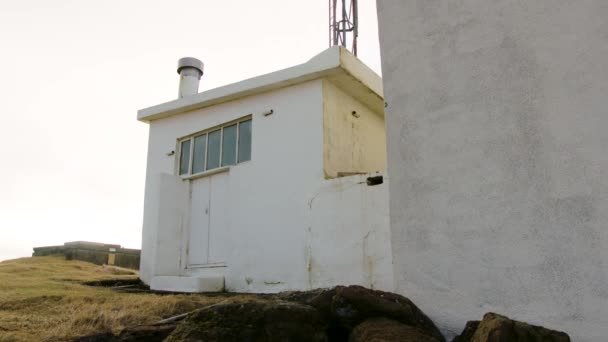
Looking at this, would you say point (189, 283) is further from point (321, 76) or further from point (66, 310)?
point (321, 76)

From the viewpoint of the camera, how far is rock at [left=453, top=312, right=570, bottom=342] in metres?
2.85

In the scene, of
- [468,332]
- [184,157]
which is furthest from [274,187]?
[468,332]

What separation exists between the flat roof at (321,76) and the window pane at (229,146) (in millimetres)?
574

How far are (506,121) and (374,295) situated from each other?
1632mm

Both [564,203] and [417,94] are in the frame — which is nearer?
[564,203]

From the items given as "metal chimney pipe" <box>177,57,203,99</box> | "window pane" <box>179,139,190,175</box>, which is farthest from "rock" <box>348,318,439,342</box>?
"metal chimney pipe" <box>177,57,203,99</box>

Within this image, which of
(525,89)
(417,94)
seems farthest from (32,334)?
(525,89)

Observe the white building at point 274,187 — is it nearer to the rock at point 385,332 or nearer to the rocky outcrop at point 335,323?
the rocky outcrop at point 335,323

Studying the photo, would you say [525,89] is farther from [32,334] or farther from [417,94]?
[32,334]

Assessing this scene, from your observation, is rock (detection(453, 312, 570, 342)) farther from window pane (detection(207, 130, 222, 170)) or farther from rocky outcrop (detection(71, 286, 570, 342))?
window pane (detection(207, 130, 222, 170))

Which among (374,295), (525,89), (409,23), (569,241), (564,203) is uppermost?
(409,23)

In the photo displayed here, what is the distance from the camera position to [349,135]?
8406mm

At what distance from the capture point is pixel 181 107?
9711 millimetres

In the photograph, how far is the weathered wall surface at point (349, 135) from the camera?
7.85m
